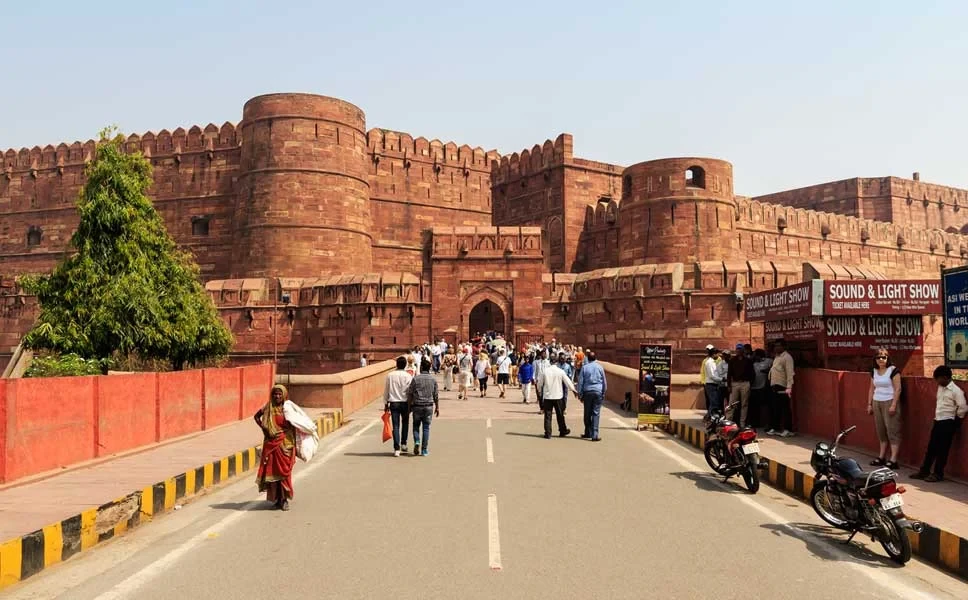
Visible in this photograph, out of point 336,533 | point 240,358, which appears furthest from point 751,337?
point 336,533

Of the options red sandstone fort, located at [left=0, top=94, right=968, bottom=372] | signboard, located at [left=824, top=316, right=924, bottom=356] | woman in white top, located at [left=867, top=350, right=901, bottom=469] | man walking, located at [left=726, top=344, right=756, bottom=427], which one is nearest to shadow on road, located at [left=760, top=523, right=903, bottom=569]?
woman in white top, located at [left=867, top=350, right=901, bottom=469]

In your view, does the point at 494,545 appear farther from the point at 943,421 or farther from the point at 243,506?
the point at 943,421

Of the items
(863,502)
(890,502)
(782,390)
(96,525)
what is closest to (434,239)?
(782,390)

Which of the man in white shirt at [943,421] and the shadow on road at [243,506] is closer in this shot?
the shadow on road at [243,506]

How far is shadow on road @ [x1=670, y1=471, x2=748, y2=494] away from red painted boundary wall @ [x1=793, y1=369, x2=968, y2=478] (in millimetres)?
2032

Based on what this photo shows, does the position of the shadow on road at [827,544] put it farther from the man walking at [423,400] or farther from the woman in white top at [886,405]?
the man walking at [423,400]

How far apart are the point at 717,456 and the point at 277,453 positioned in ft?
15.4

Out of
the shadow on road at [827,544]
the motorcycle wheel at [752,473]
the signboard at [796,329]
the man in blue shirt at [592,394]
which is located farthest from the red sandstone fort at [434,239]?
the shadow on road at [827,544]

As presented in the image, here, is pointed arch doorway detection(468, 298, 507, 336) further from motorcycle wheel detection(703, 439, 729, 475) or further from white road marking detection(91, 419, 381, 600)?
white road marking detection(91, 419, 381, 600)

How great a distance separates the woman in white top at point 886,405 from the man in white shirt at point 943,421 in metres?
0.59

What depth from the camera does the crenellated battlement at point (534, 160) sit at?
127 feet

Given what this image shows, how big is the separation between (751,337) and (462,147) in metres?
22.2

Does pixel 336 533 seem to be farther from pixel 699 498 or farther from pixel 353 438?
pixel 353 438

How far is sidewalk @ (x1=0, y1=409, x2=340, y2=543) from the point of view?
5.95 meters
